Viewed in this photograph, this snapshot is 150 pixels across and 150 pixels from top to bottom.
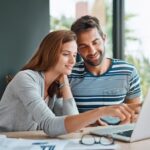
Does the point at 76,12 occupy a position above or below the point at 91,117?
above

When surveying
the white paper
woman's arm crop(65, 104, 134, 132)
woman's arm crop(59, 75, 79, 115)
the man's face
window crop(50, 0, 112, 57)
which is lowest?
woman's arm crop(59, 75, 79, 115)

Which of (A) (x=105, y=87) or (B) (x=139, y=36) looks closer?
(A) (x=105, y=87)

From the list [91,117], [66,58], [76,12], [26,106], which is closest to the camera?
[91,117]

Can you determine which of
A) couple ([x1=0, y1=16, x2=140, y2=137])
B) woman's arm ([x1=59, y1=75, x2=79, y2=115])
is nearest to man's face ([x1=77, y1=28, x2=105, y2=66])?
couple ([x1=0, y1=16, x2=140, y2=137])

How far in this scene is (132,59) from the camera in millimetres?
3328

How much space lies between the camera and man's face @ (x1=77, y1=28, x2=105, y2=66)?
8.13 feet

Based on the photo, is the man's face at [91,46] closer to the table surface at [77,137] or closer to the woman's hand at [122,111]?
the table surface at [77,137]

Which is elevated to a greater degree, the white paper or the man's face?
the man's face

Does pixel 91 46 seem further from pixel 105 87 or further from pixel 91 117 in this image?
pixel 91 117

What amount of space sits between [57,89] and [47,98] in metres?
0.12

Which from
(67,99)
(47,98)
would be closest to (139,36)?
(67,99)

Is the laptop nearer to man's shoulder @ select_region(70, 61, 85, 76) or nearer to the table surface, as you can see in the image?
the table surface

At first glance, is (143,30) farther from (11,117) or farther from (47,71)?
(11,117)

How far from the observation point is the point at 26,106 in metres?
1.76
